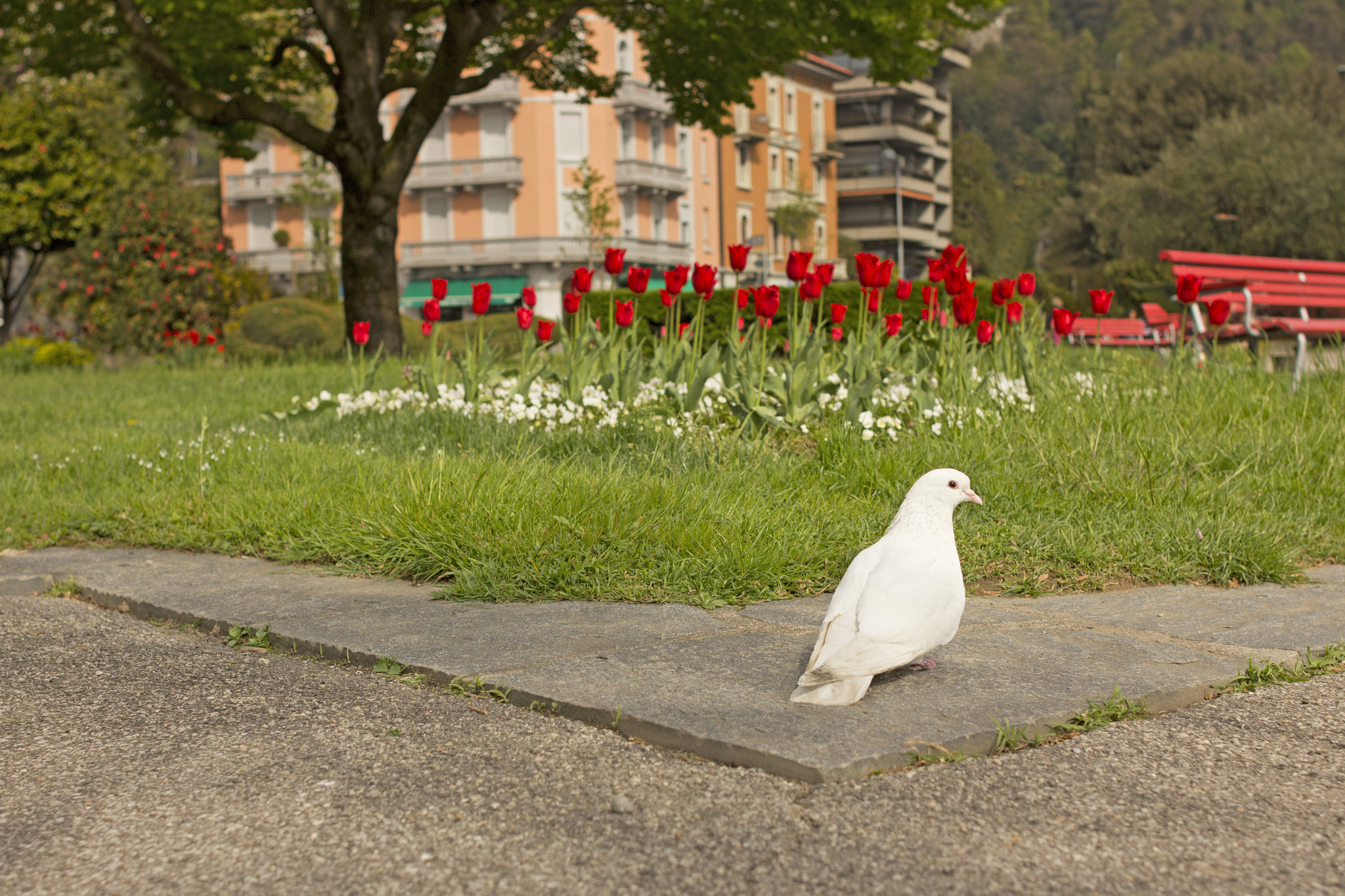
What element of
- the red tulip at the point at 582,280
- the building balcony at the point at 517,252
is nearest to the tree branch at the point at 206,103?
the red tulip at the point at 582,280

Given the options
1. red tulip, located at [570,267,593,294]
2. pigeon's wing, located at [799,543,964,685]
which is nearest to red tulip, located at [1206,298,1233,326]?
red tulip, located at [570,267,593,294]

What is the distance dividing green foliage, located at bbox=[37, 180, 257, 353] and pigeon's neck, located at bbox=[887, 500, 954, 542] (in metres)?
15.3

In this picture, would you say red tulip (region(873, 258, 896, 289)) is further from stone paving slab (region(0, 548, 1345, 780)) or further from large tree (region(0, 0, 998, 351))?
large tree (region(0, 0, 998, 351))

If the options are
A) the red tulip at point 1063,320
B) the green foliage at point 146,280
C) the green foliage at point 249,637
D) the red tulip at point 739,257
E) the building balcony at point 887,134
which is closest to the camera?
the green foliage at point 249,637

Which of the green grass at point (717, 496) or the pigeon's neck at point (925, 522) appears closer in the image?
the pigeon's neck at point (925, 522)

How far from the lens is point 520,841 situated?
210 centimetres

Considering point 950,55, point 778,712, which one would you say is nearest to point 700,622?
point 778,712

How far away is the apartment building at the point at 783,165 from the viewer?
53.9 metres

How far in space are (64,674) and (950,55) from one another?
8031 centimetres

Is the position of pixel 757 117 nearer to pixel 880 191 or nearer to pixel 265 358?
pixel 880 191

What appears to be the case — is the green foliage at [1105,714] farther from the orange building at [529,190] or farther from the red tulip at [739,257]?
the orange building at [529,190]

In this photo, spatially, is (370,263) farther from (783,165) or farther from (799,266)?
(783,165)

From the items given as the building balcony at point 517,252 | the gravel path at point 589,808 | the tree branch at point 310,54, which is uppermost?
the building balcony at point 517,252

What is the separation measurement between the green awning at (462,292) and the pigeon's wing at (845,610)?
144 feet
